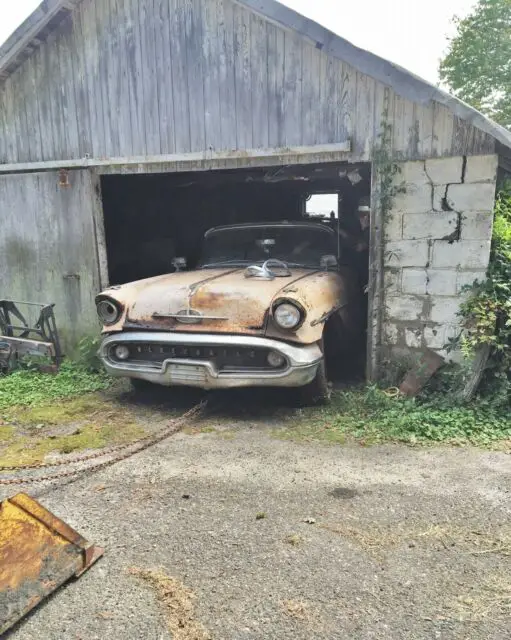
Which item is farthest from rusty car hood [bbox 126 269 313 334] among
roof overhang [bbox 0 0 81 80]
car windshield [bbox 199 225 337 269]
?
roof overhang [bbox 0 0 81 80]

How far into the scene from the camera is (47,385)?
20.1 ft

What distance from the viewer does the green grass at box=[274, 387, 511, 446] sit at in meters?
4.41

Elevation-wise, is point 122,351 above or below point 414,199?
below

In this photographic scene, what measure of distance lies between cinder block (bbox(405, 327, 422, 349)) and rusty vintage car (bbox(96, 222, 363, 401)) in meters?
0.77

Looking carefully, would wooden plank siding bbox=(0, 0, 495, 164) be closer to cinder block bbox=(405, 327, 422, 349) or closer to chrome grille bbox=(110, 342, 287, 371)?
cinder block bbox=(405, 327, 422, 349)

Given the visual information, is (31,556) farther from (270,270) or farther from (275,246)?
(275,246)

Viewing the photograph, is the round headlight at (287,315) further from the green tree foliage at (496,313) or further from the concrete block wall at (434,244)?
the green tree foliage at (496,313)

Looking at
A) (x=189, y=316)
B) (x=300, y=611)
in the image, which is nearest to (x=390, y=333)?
(x=189, y=316)

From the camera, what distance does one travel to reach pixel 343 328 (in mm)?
5922

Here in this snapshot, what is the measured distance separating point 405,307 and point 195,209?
577 centimetres

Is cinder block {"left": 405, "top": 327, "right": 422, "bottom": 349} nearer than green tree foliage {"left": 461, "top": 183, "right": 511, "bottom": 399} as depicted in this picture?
No

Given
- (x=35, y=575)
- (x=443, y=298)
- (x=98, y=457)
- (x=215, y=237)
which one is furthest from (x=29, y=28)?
(x=35, y=575)

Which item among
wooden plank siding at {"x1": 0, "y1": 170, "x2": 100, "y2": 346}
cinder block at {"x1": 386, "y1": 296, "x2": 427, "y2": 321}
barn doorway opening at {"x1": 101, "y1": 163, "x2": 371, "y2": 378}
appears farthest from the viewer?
barn doorway opening at {"x1": 101, "y1": 163, "x2": 371, "y2": 378}

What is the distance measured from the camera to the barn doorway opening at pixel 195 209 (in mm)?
7394
